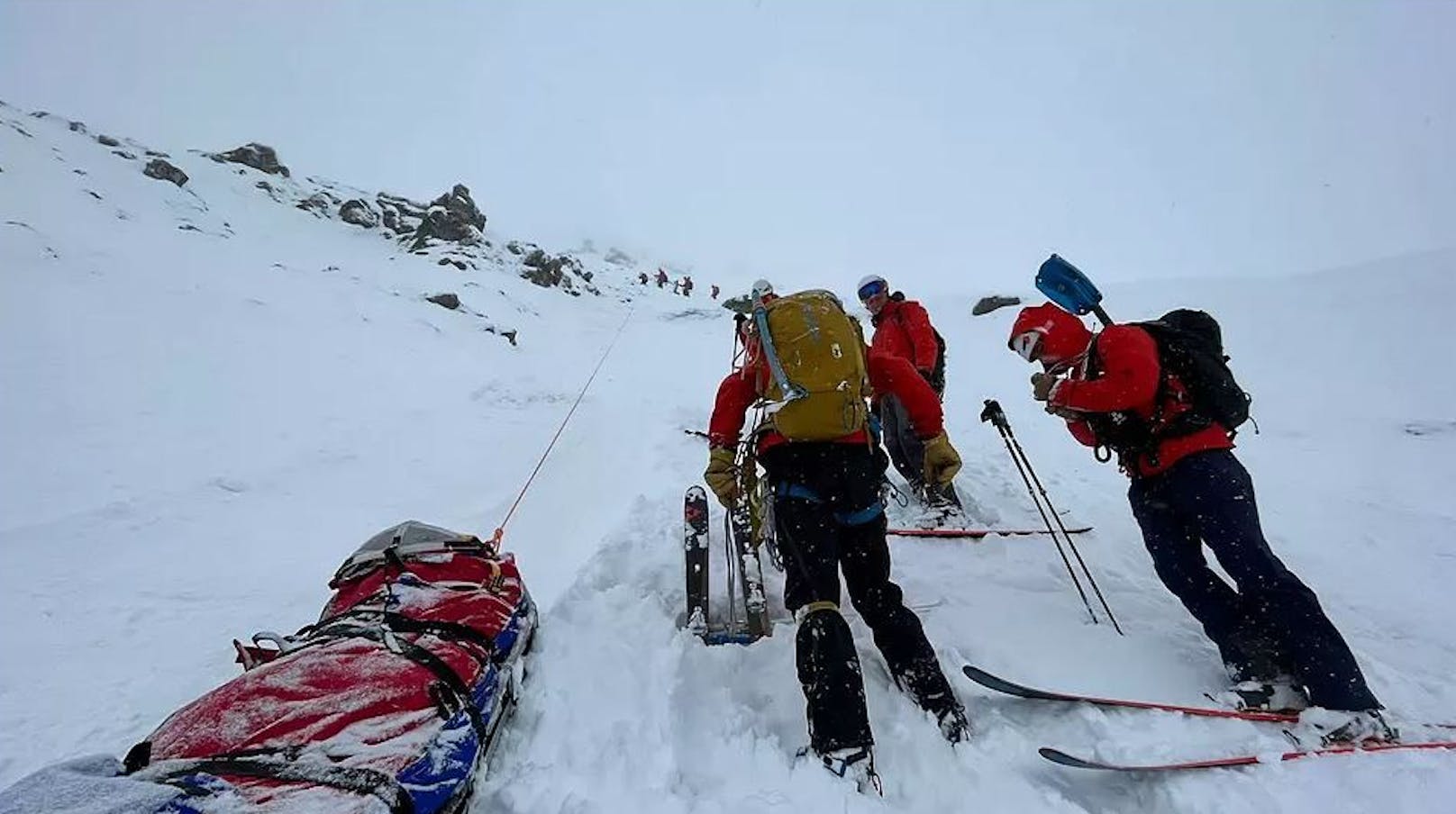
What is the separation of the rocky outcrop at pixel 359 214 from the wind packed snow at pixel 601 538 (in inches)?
567

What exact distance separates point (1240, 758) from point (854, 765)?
55.8 inches

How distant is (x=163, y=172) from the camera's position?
2200 centimetres

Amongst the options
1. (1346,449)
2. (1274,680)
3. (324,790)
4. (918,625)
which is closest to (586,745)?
(324,790)

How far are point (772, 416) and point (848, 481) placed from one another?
1.58 feet

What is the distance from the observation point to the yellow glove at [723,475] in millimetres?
3430

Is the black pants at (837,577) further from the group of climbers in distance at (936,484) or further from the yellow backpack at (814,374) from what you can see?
the yellow backpack at (814,374)

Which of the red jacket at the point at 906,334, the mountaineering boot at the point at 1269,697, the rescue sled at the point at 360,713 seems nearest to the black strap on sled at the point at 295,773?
the rescue sled at the point at 360,713

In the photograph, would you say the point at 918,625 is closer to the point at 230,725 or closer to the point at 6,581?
the point at 230,725

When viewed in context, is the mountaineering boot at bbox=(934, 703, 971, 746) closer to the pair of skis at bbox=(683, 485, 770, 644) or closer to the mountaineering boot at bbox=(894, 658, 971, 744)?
the mountaineering boot at bbox=(894, 658, 971, 744)

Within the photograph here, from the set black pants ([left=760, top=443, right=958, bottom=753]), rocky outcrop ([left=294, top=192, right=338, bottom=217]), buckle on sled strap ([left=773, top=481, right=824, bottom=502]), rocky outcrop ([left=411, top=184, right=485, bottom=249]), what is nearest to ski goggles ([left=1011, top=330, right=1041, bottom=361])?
black pants ([left=760, top=443, right=958, bottom=753])

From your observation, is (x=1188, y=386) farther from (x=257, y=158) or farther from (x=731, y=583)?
(x=257, y=158)

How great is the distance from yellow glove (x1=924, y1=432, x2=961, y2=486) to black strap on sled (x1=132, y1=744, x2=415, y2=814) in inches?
101

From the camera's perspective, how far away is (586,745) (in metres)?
2.49

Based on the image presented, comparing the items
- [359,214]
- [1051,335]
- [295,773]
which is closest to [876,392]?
[1051,335]
